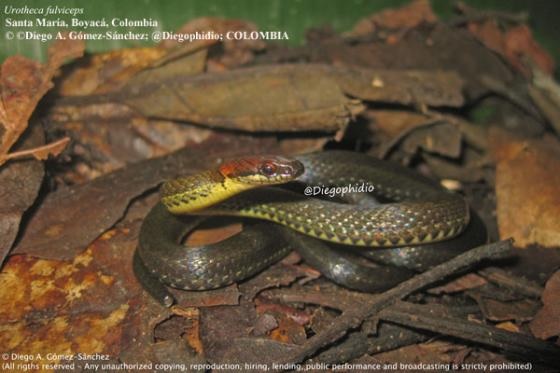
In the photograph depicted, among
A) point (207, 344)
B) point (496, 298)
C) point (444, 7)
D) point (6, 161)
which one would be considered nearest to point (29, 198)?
point (6, 161)

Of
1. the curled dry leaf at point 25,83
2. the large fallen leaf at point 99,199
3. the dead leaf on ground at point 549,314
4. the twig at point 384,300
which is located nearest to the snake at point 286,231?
the twig at point 384,300

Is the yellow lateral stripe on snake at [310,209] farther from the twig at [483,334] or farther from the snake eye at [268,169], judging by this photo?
the twig at [483,334]

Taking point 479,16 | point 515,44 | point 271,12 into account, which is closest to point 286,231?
point 271,12

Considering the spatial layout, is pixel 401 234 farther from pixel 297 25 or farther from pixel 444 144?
pixel 297 25

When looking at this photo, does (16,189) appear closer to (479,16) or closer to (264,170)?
(264,170)

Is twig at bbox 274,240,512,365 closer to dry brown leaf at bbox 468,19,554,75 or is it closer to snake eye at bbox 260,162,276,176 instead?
snake eye at bbox 260,162,276,176

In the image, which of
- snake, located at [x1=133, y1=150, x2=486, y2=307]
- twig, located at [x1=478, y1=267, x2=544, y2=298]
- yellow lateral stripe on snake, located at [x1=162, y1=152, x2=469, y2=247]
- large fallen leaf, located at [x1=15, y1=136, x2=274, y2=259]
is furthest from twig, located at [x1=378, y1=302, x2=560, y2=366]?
large fallen leaf, located at [x1=15, y1=136, x2=274, y2=259]
